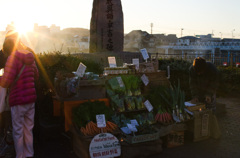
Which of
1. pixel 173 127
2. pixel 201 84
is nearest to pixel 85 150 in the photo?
pixel 173 127

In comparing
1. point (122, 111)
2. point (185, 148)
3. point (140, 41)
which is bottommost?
point (185, 148)

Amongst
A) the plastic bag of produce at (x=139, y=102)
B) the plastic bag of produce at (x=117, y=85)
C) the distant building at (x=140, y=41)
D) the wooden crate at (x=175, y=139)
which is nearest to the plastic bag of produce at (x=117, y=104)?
the plastic bag of produce at (x=117, y=85)

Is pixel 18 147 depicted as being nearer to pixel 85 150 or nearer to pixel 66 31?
pixel 85 150

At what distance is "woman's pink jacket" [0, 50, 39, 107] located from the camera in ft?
13.6

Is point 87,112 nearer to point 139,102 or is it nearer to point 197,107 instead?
point 139,102

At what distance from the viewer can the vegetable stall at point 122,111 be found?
15.0 feet

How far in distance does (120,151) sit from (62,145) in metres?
1.48

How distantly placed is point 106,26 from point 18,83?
8.67 m

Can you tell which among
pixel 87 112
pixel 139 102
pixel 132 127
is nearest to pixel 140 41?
pixel 139 102

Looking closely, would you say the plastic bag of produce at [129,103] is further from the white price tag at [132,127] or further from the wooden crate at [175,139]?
the wooden crate at [175,139]

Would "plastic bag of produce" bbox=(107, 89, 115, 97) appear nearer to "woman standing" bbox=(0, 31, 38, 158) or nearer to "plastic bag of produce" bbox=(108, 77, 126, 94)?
"plastic bag of produce" bbox=(108, 77, 126, 94)

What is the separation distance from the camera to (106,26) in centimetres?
1244

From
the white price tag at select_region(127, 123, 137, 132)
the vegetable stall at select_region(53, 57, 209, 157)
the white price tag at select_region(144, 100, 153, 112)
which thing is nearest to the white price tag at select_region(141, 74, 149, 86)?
the vegetable stall at select_region(53, 57, 209, 157)

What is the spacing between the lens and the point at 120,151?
15.1 ft
